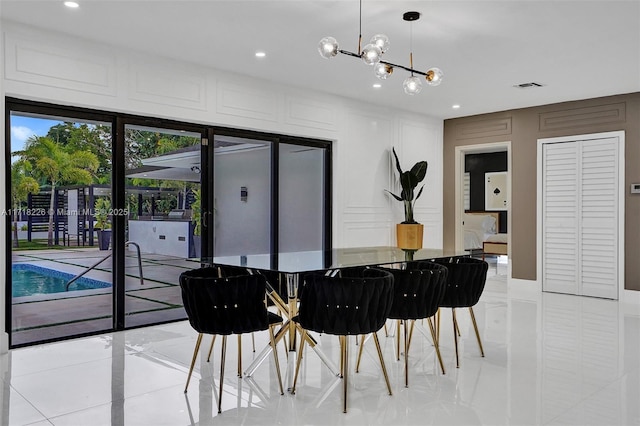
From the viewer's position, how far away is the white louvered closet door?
6410mm

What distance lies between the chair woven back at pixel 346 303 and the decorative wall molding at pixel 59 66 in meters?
2.84

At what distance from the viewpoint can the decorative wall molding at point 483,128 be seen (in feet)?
24.2

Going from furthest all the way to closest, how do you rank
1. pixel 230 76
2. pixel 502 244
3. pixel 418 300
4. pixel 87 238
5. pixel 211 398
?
pixel 502 244, pixel 230 76, pixel 87 238, pixel 418 300, pixel 211 398

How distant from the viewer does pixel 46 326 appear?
4379 millimetres

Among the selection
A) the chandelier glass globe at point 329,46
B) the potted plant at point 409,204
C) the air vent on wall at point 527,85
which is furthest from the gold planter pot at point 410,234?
the chandelier glass globe at point 329,46

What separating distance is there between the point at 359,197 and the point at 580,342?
329 centimetres

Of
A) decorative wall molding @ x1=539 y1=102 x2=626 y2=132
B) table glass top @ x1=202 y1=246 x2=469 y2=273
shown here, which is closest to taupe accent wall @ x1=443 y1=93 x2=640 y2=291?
decorative wall molding @ x1=539 y1=102 x2=626 y2=132

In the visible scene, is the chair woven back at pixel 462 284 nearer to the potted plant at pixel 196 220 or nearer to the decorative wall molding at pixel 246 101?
the potted plant at pixel 196 220

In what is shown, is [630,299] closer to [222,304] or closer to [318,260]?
[318,260]

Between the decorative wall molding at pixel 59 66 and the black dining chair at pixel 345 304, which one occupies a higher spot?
the decorative wall molding at pixel 59 66

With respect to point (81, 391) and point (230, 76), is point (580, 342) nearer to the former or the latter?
point (81, 391)

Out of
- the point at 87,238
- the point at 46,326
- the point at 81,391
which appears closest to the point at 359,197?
the point at 87,238

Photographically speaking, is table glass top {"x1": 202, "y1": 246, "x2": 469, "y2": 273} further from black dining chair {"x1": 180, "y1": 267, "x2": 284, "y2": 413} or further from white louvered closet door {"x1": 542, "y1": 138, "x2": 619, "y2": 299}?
white louvered closet door {"x1": 542, "y1": 138, "x2": 619, "y2": 299}

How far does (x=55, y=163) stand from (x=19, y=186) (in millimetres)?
347
